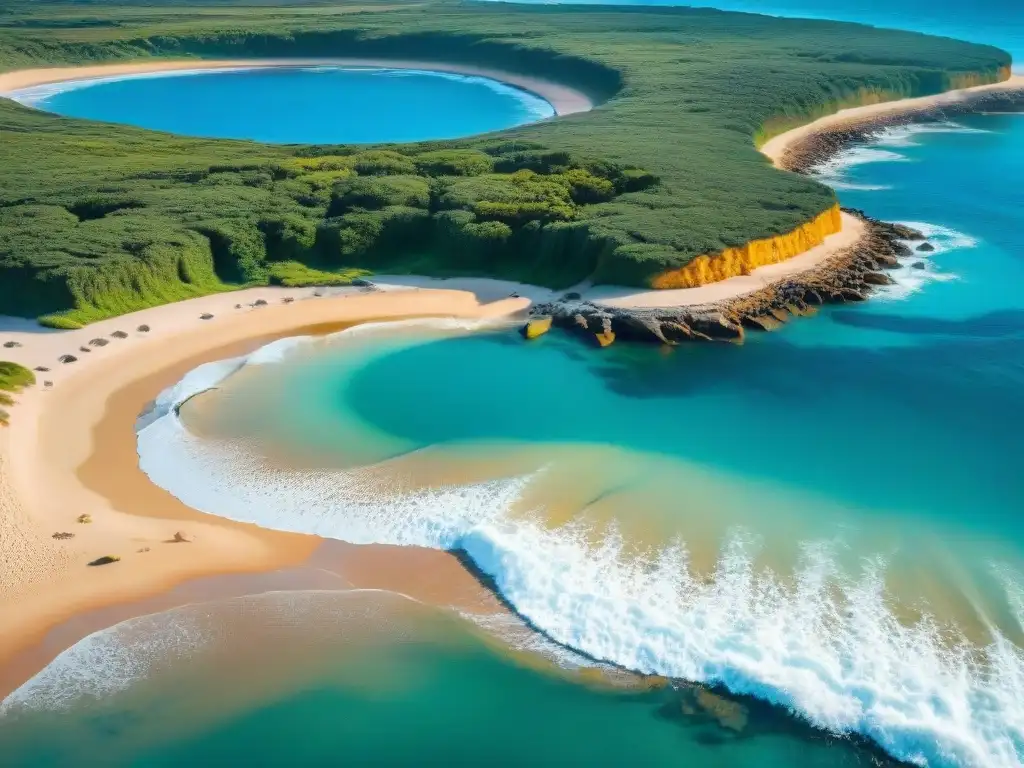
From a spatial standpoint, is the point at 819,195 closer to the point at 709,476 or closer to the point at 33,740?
the point at 709,476

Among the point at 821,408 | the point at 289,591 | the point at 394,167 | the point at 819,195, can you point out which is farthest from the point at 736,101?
the point at 289,591

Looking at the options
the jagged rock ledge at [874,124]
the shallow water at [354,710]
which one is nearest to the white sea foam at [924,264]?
the jagged rock ledge at [874,124]

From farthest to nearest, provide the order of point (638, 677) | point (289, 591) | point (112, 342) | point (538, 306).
Result: 1. point (538, 306)
2. point (112, 342)
3. point (289, 591)
4. point (638, 677)

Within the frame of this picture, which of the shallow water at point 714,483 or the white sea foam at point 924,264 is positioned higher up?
the white sea foam at point 924,264

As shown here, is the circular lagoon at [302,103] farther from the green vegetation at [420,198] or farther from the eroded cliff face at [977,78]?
the eroded cliff face at [977,78]

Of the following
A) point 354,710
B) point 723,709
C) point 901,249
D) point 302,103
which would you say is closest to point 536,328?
point 723,709

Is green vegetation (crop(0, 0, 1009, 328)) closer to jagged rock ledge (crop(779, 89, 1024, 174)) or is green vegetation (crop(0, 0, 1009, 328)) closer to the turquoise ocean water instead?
jagged rock ledge (crop(779, 89, 1024, 174))

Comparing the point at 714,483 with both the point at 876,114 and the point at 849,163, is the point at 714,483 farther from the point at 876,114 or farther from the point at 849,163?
the point at 876,114
